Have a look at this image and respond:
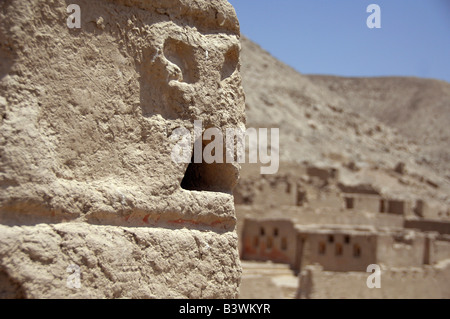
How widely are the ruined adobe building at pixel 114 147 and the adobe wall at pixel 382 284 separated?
33.0 feet

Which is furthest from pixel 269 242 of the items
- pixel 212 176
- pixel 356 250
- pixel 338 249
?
pixel 212 176

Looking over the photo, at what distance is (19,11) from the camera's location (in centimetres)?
183

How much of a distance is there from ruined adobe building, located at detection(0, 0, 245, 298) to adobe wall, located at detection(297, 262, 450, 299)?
10072 millimetres

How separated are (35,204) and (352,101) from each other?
84.0 metres

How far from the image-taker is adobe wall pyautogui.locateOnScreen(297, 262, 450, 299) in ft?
39.5

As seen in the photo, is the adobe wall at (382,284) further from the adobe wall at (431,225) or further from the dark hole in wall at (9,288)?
the dark hole in wall at (9,288)

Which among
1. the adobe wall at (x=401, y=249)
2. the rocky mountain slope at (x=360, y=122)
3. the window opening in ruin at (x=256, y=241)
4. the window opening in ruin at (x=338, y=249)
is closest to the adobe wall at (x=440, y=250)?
the adobe wall at (x=401, y=249)

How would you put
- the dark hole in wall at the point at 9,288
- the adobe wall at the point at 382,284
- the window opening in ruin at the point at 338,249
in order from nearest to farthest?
the dark hole in wall at the point at 9,288 → the adobe wall at the point at 382,284 → the window opening in ruin at the point at 338,249

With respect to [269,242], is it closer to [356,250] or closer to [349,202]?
[356,250]

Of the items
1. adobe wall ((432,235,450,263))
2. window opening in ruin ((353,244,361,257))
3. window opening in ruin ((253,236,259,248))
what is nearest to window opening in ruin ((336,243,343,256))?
window opening in ruin ((353,244,361,257))

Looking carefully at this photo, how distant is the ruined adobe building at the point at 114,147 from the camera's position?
1808 millimetres

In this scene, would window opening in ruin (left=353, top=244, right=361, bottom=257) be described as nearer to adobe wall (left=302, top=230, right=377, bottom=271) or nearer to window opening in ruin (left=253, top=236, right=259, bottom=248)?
adobe wall (left=302, top=230, right=377, bottom=271)

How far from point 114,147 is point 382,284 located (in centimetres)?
1163

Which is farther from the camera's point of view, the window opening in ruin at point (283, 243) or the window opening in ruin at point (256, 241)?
the window opening in ruin at point (256, 241)
